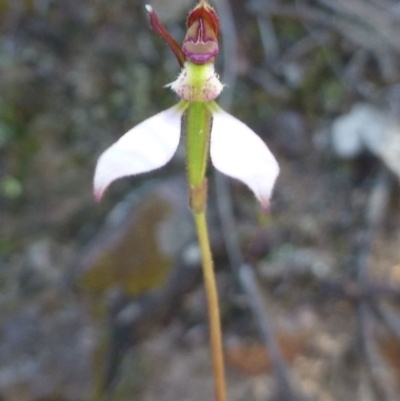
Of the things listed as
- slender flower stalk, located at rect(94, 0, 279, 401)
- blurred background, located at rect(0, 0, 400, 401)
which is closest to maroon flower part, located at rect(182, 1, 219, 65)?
slender flower stalk, located at rect(94, 0, 279, 401)

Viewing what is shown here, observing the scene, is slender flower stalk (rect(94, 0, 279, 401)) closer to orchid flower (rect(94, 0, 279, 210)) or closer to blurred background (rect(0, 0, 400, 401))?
orchid flower (rect(94, 0, 279, 210))

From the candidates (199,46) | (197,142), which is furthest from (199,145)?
(199,46)

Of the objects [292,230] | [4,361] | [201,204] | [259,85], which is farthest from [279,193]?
[201,204]

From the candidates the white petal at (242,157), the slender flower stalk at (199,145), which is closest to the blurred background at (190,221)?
the slender flower stalk at (199,145)

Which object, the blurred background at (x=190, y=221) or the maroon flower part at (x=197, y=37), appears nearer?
the maroon flower part at (x=197, y=37)

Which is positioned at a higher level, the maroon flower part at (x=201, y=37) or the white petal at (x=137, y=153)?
the maroon flower part at (x=201, y=37)

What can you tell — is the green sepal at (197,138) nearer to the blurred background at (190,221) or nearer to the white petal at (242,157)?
the white petal at (242,157)
